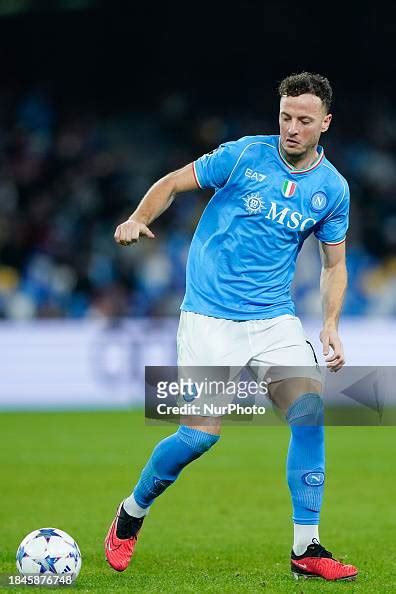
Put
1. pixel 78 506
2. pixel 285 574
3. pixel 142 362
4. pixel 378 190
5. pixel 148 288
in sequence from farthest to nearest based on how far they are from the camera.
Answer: pixel 378 190, pixel 148 288, pixel 142 362, pixel 78 506, pixel 285 574

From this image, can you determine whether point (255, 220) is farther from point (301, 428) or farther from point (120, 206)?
point (120, 206)

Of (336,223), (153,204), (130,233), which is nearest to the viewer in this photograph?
(130,233)

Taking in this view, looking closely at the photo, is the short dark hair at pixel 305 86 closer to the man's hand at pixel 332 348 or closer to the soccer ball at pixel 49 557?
the man's hand at pixel 332 348

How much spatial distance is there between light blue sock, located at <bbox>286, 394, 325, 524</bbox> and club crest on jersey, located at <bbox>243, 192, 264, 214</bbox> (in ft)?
3.03

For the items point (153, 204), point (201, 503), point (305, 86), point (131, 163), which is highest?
point (131, 163)

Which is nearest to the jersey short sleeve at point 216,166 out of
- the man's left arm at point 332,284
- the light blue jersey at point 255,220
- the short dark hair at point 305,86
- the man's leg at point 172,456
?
the light blue jersey at point 255,220

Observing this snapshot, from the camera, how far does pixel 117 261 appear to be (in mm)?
17594

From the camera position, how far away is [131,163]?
20359 mm

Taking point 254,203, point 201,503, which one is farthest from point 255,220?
point 201,503

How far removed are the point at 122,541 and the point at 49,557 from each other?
2.05 feet

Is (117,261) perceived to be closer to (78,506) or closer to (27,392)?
(27,392)

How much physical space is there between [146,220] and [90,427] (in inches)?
301

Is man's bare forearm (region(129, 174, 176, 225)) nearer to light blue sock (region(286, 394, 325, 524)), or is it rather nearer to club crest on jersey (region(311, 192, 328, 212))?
club crest on jersey (region(311, 192, 328, 212))

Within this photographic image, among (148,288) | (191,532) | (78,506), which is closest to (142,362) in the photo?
(148,288)
